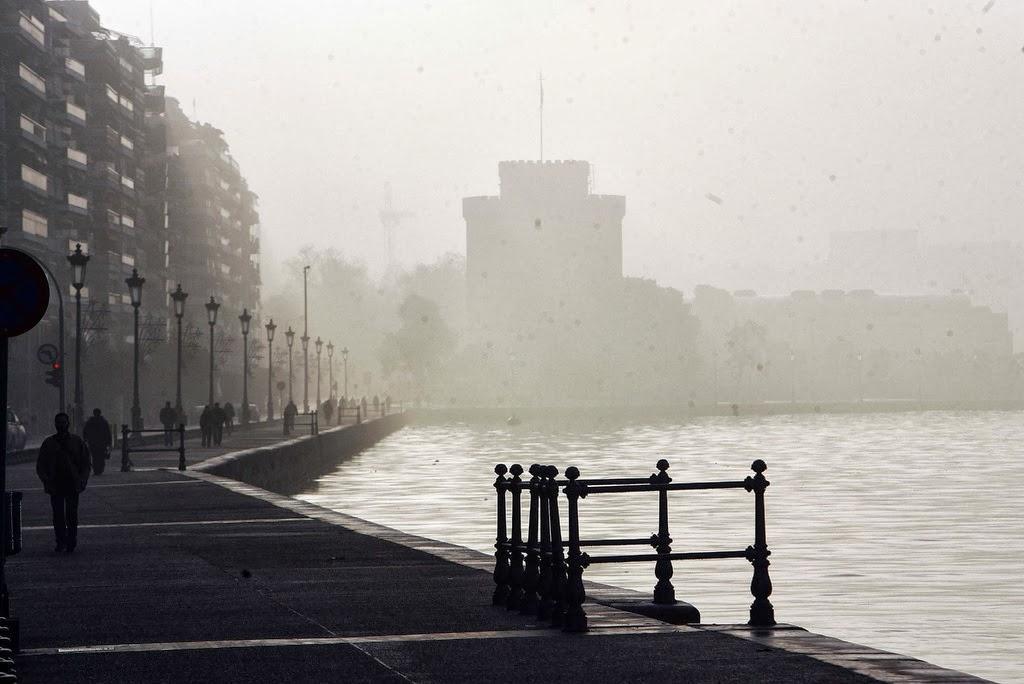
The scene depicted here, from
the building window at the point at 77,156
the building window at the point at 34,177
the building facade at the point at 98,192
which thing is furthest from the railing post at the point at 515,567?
the building window at the point at 77,156

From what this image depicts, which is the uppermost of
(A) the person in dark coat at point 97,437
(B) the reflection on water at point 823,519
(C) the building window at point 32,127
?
(C) the building window at point 32,127

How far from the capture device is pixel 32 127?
9444cm

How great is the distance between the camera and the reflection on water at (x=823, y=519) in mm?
24969

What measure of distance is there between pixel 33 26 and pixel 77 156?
14.4 m

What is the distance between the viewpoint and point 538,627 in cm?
1340

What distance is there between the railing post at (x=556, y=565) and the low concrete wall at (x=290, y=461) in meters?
32.1

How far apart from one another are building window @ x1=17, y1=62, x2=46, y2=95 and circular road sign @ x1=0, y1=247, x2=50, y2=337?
274ft

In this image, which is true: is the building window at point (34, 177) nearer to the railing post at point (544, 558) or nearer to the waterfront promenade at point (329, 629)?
the waterfront promenade at point (329, 629)

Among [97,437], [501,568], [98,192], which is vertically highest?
[98,192]

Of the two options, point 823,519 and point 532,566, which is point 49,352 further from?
point 532,566

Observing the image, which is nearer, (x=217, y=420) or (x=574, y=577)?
(x=574, y=577)

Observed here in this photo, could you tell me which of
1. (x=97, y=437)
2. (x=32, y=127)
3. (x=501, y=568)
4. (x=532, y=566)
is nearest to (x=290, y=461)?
(x=97, y=437)

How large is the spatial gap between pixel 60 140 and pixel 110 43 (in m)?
20.4

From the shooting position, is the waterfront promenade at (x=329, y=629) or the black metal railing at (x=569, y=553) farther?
the black metal railing at (x=569, y=553)
